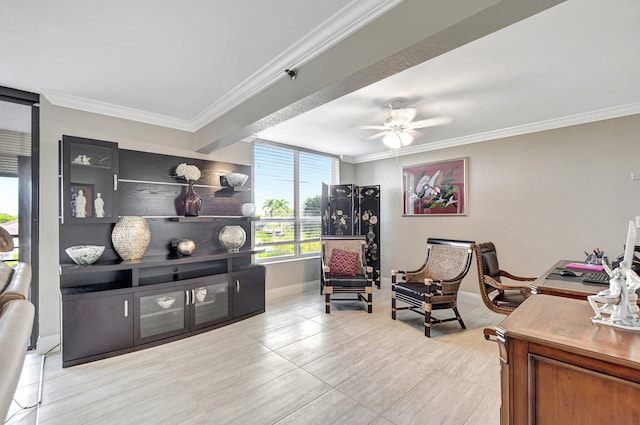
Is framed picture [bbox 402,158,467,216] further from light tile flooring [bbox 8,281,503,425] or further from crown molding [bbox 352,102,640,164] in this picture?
light tile flooring [bbox 8,281,503,425]

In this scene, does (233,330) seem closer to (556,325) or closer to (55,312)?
(55,312)

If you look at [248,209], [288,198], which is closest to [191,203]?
[248,209]

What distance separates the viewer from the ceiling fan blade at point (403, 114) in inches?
125

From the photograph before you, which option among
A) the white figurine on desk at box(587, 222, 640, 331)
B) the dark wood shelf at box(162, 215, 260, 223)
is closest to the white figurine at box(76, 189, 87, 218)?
the dark wood shelf at box(162, 215, 260, 223)

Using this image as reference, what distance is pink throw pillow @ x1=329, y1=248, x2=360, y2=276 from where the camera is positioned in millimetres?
4421

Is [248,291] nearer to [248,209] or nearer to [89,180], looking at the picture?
[248,209]

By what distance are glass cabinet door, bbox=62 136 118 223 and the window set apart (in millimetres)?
1945

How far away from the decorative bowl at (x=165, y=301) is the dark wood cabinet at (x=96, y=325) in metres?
0.26

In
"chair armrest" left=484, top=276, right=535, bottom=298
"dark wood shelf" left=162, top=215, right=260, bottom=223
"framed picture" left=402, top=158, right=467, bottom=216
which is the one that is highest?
"framed picture" left=402, top=158, right=467, bottom=216

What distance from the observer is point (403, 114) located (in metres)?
3.25

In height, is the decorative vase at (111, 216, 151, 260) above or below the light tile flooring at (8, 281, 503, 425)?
above

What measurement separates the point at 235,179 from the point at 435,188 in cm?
323

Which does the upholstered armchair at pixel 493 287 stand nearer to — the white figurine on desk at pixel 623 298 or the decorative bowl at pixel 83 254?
the white figurine on desk at pixel 623 298

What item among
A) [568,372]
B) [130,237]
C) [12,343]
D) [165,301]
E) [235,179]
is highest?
[235,179]
